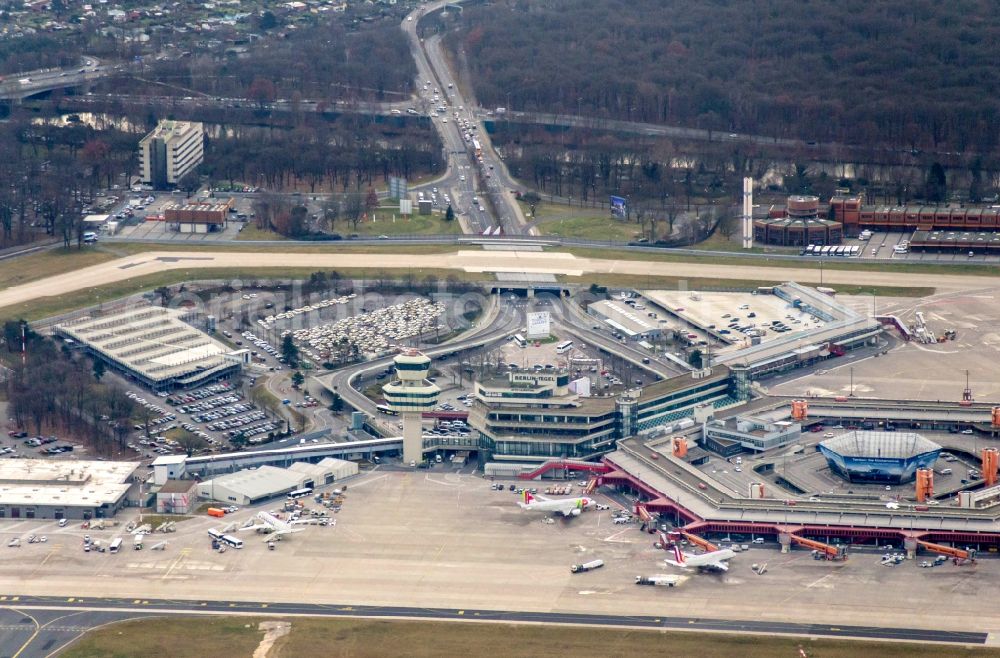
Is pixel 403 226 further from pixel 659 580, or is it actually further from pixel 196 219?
pixel 659 580

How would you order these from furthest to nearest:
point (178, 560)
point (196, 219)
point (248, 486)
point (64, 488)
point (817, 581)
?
point (196, 219)
point (248, 486)
point (64, 488)
point (178, 560)
point (817, 581)

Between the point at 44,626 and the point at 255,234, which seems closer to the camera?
the point at 44,626

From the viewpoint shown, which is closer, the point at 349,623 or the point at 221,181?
the point at 349,623

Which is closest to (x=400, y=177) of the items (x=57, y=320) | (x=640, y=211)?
(x=640, y=211)

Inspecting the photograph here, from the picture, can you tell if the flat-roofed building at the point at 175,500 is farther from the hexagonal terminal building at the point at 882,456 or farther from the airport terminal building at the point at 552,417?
the hexagonal terminal building at the point at 882,456

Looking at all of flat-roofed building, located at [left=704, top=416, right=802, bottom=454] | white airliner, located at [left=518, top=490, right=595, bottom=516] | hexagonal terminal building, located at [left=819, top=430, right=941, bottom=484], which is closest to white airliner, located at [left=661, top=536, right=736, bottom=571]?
white airliner, located at [left=518, top=490, right=595, bottom=516]

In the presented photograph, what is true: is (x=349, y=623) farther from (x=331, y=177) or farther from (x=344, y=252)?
(x=331, y=177)

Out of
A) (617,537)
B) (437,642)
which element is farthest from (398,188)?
(437,642)
